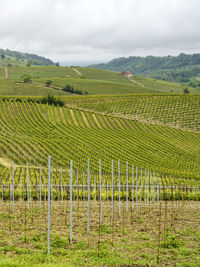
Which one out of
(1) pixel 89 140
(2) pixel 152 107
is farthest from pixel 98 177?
(2) pixel 152 107

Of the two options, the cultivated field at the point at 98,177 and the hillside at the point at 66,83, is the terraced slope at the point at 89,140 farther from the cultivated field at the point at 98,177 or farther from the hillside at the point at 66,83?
the hillside at the point at 66,83

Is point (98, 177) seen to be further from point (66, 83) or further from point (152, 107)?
point (66, 83)

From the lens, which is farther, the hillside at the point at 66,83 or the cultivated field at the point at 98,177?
the hillside at the point at 66,83

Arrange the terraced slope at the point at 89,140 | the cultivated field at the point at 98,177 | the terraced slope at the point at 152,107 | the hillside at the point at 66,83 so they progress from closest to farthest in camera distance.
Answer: the cultivated field at the point at 98,177 < the terraced slope at the point at 89,140 < the terraced slope at the point at 152,107 < the hillside at the point at 66,83

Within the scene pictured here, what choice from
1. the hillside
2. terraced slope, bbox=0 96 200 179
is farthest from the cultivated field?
the hillside

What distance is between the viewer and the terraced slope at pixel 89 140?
43531 mm

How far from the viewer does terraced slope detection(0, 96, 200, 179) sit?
4353cm

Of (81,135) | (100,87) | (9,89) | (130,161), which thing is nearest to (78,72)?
(100,87)

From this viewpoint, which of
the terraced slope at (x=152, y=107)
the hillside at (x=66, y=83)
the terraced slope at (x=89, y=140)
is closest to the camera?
the terraced slope at (x=89, y=140)

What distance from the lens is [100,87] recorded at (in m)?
120

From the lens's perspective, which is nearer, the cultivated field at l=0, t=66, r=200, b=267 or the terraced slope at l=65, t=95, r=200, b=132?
the cultivated field at l=0, t=66, r=200, b=267

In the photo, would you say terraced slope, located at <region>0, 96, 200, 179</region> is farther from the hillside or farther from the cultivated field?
the hillside

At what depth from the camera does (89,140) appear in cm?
5084

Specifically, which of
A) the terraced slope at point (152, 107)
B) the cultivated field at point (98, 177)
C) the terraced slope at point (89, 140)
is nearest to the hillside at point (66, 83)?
the cultivated field at point (98, 177)
